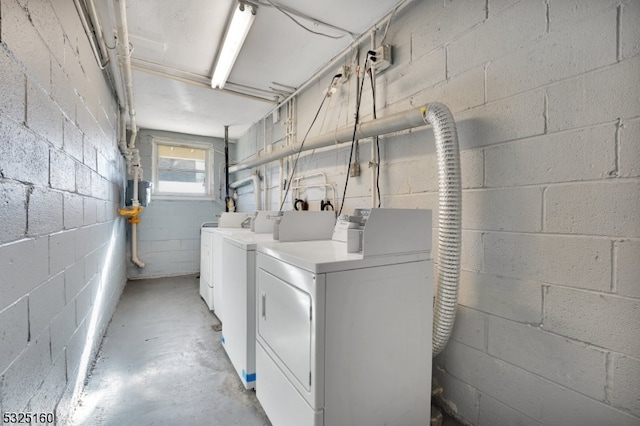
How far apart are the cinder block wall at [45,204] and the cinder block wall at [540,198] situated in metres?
1.69

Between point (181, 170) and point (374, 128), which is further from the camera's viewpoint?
point (181, 170)

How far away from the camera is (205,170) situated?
515cm

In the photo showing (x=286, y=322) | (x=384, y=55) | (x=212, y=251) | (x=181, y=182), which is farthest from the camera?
(x=181, y=182)

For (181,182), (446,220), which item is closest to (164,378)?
(446,220)

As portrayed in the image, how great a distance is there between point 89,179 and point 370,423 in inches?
87.5

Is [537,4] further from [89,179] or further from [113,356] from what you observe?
[113,356]

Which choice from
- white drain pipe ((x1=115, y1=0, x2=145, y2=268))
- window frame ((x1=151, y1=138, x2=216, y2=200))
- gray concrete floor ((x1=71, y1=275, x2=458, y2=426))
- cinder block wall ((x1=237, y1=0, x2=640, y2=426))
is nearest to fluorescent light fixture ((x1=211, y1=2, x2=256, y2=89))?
white drain pipe ((x1=115, y1=0, x2=145, y2=268))

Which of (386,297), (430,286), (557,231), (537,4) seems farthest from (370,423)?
(537,4)

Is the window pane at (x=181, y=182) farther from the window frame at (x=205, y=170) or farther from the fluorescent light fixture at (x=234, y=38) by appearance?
the fluorescent light fixture at (x=234, y=38)

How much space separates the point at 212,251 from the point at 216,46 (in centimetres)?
201

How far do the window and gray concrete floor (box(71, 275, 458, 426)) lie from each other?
2.39 m

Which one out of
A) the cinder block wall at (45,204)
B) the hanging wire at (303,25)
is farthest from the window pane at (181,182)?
the hanging wire at (303,25)

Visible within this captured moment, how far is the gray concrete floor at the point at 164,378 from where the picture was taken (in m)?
1.59

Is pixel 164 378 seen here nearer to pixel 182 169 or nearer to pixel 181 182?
pixel 181 182
